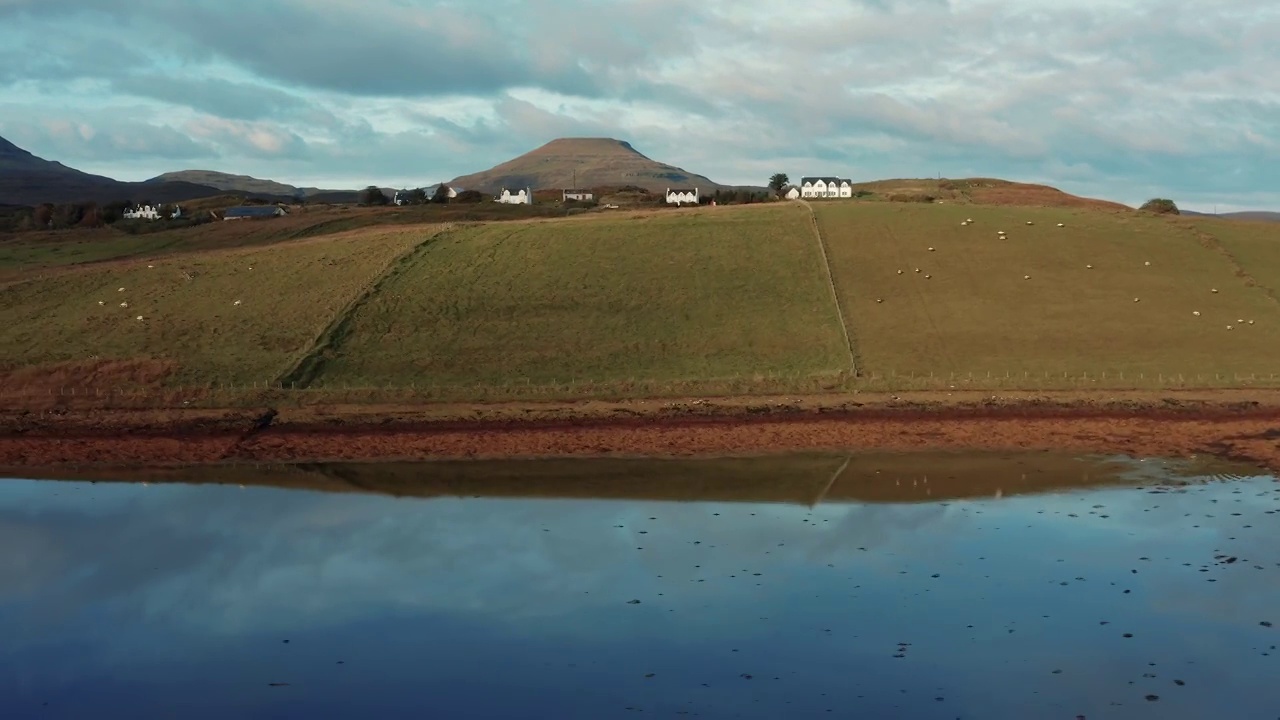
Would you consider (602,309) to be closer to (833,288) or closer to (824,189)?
(833,288)

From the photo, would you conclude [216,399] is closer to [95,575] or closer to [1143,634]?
[95,575]

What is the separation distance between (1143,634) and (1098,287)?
43.5 m

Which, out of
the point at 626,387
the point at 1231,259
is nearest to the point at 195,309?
the point at 626,387

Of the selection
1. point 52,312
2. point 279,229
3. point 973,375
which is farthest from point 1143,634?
point 279,229

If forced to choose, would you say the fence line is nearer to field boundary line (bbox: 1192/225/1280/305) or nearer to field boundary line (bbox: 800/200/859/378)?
field boundary line (bbox: 800/200/859/378)

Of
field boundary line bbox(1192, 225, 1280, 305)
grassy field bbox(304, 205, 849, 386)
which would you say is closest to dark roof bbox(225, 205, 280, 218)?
grassy field bbox(304, 205, 849, 386)

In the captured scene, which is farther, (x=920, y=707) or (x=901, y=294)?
(x=901, y=294)

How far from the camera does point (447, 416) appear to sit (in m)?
45.0

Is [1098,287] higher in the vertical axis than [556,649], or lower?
higher

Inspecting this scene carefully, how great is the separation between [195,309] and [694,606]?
4424 cm

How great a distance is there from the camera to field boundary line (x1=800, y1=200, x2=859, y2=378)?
51.6 meters

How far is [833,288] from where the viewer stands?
204 feet

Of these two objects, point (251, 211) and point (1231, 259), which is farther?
point (251, 211)

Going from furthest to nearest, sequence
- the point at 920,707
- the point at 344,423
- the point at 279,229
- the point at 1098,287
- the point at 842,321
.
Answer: the point at 279,229 < the point at 1098,287 < the point at 842,321 < the point at 344,423 < the point at 920,707
